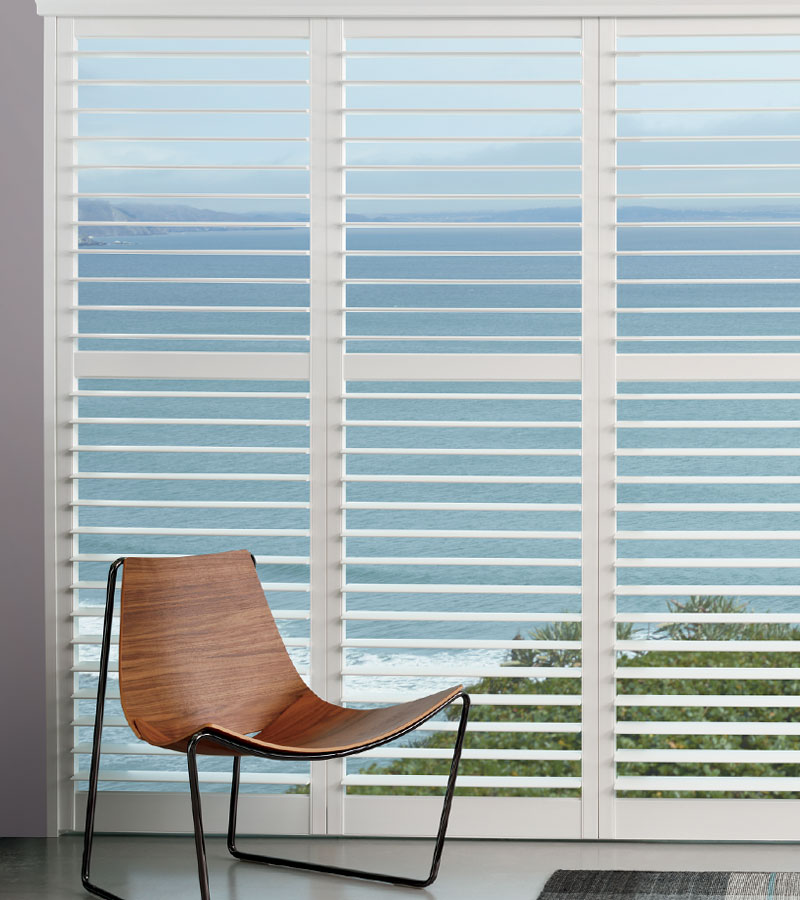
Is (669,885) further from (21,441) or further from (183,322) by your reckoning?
(183,322)

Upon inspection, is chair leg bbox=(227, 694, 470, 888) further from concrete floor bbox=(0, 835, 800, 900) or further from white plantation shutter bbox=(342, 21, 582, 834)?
white plantation shutter bbox=(342, 21, 582, 834)

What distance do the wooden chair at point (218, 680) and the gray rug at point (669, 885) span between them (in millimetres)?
361

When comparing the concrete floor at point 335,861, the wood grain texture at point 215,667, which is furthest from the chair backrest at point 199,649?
the concrete floor at point 335,861

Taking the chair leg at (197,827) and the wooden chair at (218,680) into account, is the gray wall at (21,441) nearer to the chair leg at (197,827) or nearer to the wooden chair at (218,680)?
the wooden chair at (218,680)

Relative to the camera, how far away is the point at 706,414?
11.4 meters

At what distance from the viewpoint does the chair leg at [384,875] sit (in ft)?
8.41

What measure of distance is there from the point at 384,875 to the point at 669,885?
0.76 meters

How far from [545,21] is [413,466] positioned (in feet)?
30.6

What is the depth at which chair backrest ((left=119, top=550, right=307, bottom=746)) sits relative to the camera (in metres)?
2.62

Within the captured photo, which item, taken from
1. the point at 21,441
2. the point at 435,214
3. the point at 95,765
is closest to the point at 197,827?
the point at 95,765

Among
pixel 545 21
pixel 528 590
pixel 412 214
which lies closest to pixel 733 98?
pixel 412 214

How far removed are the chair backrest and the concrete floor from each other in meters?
0.44

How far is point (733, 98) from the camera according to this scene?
11047mm

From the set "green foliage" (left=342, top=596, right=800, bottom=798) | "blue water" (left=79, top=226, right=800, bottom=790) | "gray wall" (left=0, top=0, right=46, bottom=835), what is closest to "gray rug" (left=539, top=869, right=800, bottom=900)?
"gray wall" (left=0, top=0, right=46, bottom=835)
